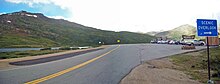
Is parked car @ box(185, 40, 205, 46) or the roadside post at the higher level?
the roadside post

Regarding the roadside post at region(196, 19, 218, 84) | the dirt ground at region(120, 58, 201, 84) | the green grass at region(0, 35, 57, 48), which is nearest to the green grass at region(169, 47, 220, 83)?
the dirt ground at region(120, 58, 201, 84)

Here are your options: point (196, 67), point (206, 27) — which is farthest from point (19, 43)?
point (206, 27)

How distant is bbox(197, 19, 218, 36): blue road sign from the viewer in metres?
12.2

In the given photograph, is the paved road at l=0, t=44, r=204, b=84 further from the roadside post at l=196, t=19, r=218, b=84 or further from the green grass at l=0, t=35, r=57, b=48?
the green grass at l=0, t=35, r=57, b=48

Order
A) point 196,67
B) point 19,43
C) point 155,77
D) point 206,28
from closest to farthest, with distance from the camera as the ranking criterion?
point 206,28 → point 155,77 → point 196,67 → point 19,43

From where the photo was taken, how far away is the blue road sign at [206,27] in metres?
12.2

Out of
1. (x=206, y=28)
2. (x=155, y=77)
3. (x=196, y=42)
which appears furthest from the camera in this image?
(x=196, y=42)

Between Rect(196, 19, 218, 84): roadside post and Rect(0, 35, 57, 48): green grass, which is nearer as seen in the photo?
Rect(196, 19, 218, 84): roadside post

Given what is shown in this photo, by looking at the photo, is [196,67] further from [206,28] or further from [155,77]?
[206,28]

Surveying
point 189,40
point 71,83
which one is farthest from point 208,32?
point 189,40

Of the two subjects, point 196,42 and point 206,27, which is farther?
point 196,42

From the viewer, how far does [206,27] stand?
12.4 m

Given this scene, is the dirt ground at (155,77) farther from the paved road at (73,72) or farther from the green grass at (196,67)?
the green grass at (196,67)

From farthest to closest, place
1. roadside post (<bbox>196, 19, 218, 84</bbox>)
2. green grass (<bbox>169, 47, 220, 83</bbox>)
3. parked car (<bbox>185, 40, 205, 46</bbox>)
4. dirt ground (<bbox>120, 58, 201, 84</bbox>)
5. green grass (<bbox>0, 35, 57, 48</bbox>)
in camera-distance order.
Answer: green grass (<bbox>0, 35, 57, 48</bbox>), parked car (<bbox>185, 40, 205, 46</bbox>), green grass (<bbox>169, 47, 220, 83</bbox>), roadside post (<bbox>196, 19, 218, 84</bbox>), dirt ground (<bbox>120, 58, 201, 84</bbox>)
